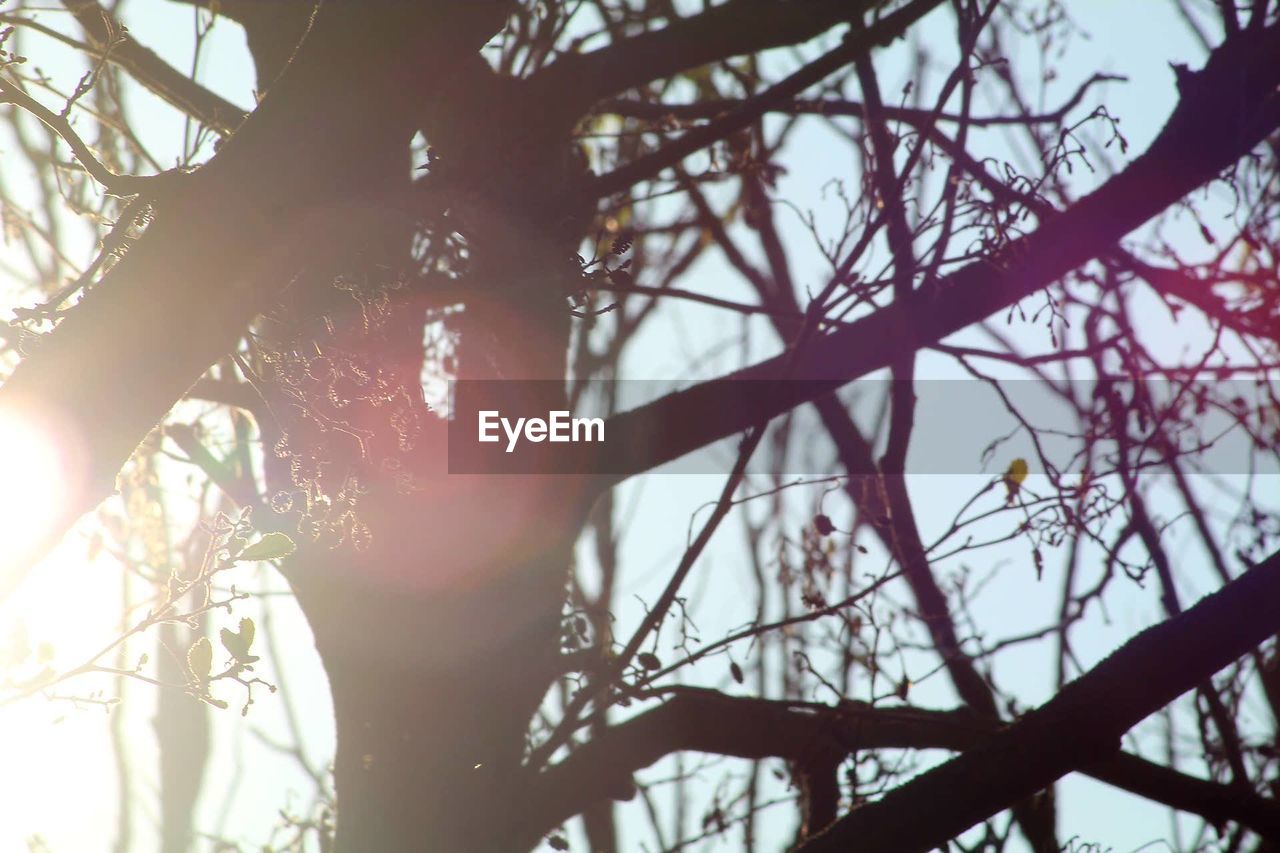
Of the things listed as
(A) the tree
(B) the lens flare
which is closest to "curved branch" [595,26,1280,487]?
(A) the tree

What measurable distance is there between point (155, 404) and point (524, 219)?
1757 millimetres

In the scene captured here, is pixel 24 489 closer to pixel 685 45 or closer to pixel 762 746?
pixel 685 45

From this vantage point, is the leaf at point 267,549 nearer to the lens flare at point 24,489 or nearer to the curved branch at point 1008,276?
the lens flare at point 24,489

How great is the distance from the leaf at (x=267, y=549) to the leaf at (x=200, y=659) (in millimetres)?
167

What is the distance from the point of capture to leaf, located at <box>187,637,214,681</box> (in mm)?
1760

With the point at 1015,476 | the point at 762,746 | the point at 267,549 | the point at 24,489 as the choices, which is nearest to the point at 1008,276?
the point at 1015,476

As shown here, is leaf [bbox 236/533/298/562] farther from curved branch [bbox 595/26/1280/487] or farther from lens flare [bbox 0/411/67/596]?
curved branch [bbox 595/26/1280/487]

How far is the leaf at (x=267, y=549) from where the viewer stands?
1723 mm

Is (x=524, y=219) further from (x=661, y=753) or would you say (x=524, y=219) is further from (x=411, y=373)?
(x=661, y=753)

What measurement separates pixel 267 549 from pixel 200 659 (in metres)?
0.24

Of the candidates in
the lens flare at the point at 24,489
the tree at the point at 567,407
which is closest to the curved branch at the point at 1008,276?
the tree at the point at 567,407

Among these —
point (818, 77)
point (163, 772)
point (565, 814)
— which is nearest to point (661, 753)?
point (565, 814)

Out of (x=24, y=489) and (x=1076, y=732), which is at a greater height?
Answer: (x=24, y=489)

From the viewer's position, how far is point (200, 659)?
1770mm
